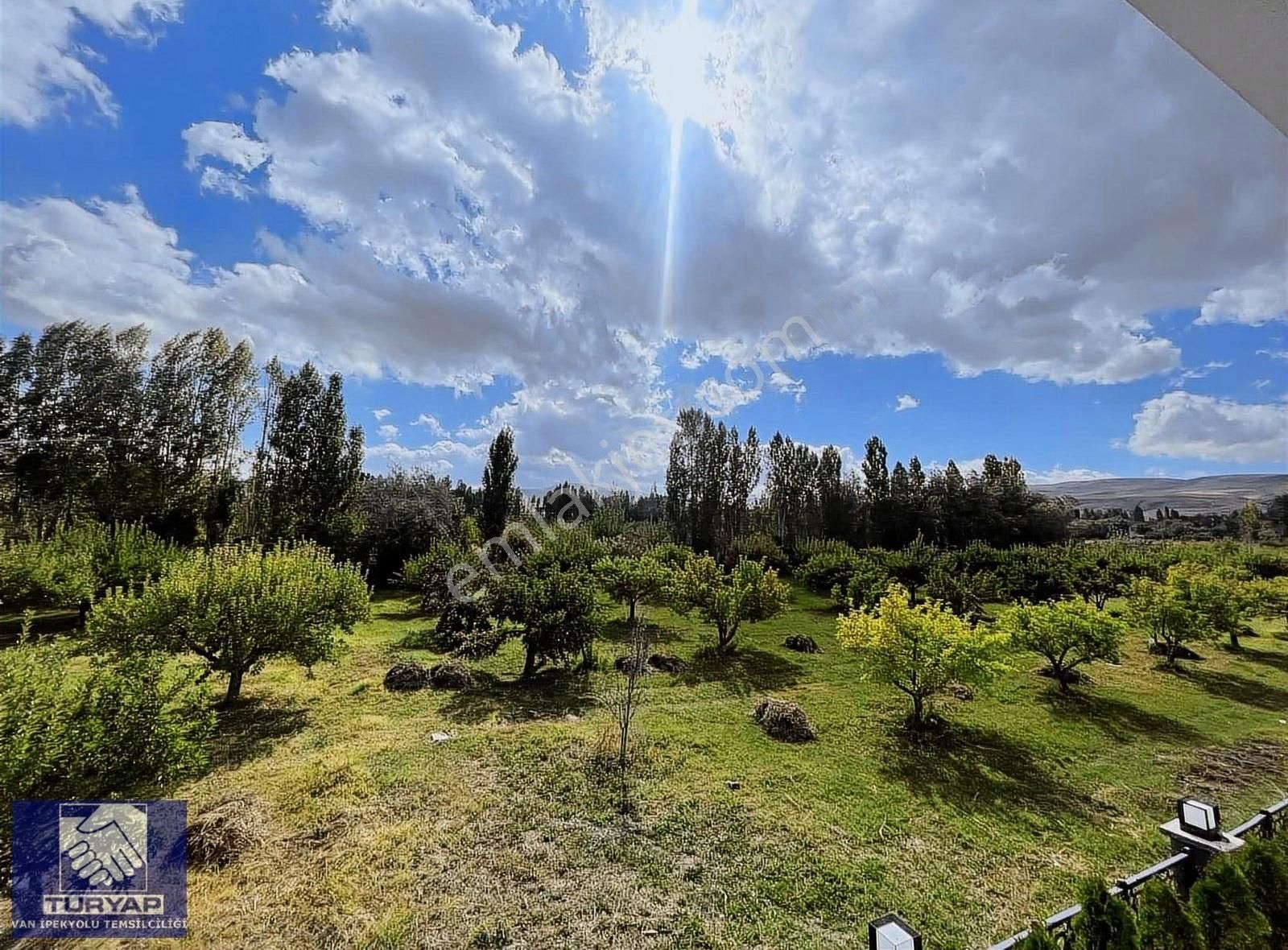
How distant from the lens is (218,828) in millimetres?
3619

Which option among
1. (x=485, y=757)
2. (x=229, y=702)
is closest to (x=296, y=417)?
(x=229, y=702)

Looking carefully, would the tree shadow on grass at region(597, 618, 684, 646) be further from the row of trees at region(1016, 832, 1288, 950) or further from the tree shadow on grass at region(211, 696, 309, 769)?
the row of trees at region(1016, 832, 1288, 950)

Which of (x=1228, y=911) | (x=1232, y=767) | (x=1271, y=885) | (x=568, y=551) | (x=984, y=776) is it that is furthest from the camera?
(x=568, y=551)

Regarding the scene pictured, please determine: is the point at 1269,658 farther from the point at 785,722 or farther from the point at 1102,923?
the point at 1102,923

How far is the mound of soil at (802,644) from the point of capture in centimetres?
979

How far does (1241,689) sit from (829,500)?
62.5 feet

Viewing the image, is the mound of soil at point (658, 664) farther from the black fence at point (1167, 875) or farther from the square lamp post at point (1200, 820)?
the square lamp post at point (1200, 820)

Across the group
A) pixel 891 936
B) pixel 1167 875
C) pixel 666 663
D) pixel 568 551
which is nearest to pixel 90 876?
pixel 891 936

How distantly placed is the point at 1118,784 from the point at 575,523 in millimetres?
14922

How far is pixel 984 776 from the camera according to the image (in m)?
5.06

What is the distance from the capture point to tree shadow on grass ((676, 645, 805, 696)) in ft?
25.3

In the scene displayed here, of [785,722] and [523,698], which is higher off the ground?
[785,722]

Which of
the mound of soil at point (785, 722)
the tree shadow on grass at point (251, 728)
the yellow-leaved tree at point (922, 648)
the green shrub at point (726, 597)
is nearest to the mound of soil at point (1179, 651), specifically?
the yellow-leaved tree at point (922, 648)

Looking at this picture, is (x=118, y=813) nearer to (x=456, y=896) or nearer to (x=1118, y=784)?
(x=456, y=896)
